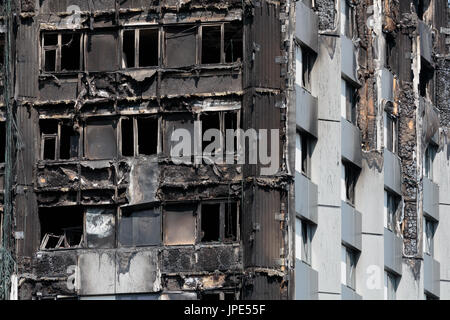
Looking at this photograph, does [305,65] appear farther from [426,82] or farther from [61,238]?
[426,82]

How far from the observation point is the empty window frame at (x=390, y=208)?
287 ft

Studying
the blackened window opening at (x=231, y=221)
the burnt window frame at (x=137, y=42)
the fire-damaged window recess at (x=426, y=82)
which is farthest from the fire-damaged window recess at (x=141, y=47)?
the fire-damaged window recess at (x=426, y=82)

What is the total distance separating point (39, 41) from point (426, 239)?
23.7 m

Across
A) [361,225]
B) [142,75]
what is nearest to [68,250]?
[142,75]

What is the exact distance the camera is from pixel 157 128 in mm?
77500

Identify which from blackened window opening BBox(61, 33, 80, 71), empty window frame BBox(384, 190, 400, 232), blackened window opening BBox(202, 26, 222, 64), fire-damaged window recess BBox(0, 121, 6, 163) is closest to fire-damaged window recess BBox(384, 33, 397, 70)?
empty window frame BBox(384, 190, 400, 232)

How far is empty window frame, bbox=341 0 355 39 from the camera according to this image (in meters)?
83.4

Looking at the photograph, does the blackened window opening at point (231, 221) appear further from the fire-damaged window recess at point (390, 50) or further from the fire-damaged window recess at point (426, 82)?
the fire-damaged window recess at point (426, 82)

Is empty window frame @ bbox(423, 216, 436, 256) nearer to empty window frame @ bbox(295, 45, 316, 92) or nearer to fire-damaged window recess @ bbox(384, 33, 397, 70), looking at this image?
fire-damaged window recess @ bbox(384, 33, 397, 70)

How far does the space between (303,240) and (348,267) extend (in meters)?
5.33

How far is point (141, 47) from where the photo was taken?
78.3 metres

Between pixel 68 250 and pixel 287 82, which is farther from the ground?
pixel 287 82

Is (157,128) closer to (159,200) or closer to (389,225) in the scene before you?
(159,200)

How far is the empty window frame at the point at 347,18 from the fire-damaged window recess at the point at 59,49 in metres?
11.5
